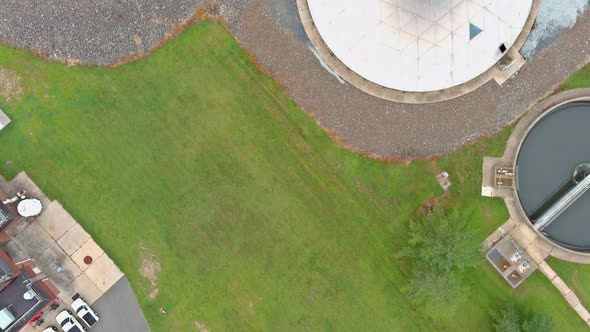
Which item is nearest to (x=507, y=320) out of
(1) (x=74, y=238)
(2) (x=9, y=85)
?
(1) (x=74, y=238)

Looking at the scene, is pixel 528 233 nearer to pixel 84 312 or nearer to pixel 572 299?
pixel 572 299

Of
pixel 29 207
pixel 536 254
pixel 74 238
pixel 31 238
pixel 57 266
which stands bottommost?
pixel 536 254

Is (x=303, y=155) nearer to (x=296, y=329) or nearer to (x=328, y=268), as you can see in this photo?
(x=328, y=268)

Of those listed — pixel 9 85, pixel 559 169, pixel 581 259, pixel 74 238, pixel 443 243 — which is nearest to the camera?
pixel 443 243

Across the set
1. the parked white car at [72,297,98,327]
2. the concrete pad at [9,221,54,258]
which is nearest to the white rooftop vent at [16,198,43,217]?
the concrete pad at [9,221,54,258]

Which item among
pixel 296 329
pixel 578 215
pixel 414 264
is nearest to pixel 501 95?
pixel 578 215
